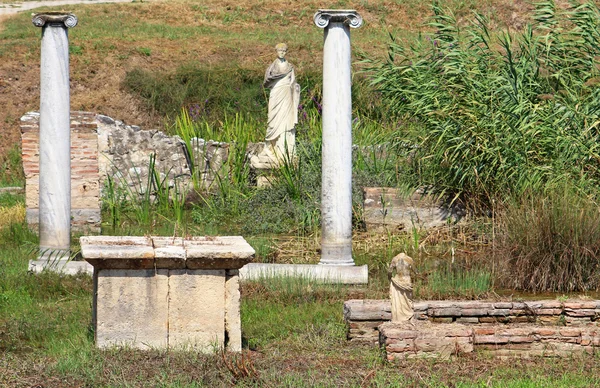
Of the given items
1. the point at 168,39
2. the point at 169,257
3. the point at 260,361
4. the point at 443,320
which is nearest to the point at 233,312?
the point at 260,361

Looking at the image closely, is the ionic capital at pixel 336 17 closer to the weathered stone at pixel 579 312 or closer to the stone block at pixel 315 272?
the stone block at pixel 315 272

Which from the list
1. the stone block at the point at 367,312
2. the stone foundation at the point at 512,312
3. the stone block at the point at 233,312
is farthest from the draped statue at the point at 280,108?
the stone block at the point at 233,312

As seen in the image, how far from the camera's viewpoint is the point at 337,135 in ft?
34.3

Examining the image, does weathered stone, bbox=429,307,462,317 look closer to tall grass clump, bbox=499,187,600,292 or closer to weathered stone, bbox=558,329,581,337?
weathered stone, bbox=558,329,581,337

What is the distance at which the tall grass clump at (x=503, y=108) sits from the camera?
38.2ft

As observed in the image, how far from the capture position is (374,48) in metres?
28.8

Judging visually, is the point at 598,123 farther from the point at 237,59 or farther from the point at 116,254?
the point at 237,59

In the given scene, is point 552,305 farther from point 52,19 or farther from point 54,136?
point 52,19

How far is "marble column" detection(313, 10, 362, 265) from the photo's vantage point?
34.2ft

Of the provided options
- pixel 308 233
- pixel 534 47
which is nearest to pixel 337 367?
pixel 308 233

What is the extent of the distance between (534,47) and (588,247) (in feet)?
11.4

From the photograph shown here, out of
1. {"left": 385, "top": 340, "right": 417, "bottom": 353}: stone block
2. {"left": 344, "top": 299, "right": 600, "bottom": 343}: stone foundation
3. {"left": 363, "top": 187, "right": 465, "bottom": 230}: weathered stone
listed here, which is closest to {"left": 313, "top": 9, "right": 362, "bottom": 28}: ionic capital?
{"left": 363, "top": 187, "right": 465, "bottom": 230}: weathered stone

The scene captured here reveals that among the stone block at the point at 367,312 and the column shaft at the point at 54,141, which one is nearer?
the stone block at the point at 367,312

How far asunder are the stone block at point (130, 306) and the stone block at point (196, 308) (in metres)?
0.09
